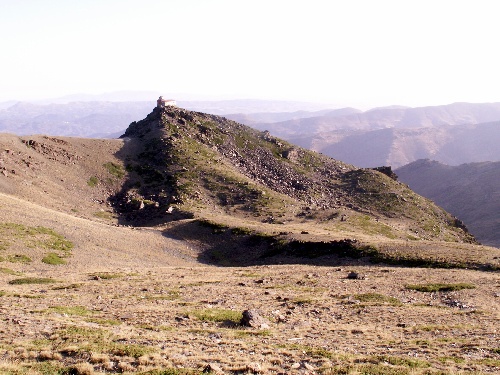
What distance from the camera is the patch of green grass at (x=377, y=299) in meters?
35.0

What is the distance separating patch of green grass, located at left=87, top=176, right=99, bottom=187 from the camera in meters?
95.0

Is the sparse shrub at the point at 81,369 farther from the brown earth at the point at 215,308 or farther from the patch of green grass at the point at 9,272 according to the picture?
the patch of green grass at the point at 9,272

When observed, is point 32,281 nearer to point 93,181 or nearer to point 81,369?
point 81,369

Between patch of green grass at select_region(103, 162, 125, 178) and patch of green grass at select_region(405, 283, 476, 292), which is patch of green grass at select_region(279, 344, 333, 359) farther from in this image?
patch of green grass at select_region(103, 162, 125, 178)

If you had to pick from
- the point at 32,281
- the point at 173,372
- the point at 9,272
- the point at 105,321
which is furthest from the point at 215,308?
the point at 9,272

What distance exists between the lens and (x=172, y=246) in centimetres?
6750

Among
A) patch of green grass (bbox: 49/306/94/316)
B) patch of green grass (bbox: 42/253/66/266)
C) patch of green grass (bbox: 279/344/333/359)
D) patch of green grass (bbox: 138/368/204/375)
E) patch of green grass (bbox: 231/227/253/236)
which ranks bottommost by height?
patch of green grass (bbox: 231/227/253/236)

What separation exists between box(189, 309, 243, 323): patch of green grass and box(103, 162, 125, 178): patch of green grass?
7703 centimetres

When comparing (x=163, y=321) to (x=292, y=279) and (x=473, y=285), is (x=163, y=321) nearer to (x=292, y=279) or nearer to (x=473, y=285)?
(x=292, y=279)

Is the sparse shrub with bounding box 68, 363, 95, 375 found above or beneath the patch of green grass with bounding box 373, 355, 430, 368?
above

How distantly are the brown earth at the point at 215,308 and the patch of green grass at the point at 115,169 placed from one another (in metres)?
34.3

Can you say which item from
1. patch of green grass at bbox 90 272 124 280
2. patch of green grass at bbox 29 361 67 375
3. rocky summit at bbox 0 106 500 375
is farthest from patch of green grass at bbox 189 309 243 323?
patch of green grass at bbox 90 272 124 280

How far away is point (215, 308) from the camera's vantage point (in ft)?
108

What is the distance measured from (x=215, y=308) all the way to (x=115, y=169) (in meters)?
78.5
